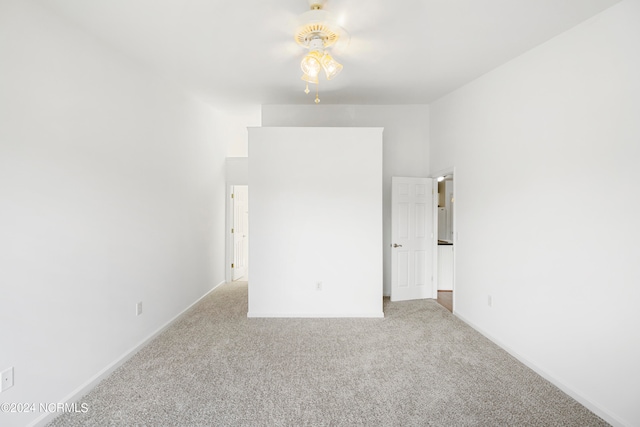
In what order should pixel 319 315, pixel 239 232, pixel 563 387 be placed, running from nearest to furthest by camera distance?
pixel 563 387
pixel 319 315
pixel 239 232

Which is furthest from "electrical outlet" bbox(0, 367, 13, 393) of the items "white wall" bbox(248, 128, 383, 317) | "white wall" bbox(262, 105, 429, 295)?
"white wall" bbox(262, 105, 429, 295)

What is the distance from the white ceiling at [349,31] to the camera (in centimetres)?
216

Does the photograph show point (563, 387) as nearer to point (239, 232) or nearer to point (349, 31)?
point (349, 31)

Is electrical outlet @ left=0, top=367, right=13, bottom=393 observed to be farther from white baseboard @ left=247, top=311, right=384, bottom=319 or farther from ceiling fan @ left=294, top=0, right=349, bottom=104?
ceiling fan @ left=294, top=0, right=349, bottom=104

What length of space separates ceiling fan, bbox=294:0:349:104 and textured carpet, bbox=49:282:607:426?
268 cm

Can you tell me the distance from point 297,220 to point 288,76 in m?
1.83

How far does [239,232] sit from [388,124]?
3.59 m

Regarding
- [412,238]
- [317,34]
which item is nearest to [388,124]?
[412,238]

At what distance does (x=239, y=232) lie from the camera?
595cm

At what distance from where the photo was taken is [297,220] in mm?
3912

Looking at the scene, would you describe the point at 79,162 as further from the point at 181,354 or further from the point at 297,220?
the point at 297,220

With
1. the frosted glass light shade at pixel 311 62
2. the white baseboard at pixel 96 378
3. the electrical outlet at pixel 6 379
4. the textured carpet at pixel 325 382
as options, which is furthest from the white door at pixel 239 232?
the electrical outlet at pixel 6 379

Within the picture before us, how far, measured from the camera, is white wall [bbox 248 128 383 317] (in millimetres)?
3881

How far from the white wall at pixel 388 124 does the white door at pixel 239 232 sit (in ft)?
6.08
